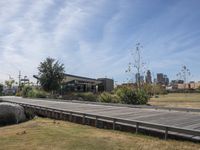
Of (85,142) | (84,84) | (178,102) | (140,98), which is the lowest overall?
(85,142)

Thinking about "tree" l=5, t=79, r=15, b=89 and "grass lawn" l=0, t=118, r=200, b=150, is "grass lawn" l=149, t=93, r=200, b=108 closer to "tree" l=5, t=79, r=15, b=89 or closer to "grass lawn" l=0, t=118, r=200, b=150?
"grass lawn" l=0, t=118, r=200, b=150

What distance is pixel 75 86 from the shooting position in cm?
6788

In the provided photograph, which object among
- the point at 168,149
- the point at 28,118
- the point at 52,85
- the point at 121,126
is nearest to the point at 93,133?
the point at 121,126

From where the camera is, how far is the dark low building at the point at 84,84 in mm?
66312

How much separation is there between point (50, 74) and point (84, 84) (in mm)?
22953

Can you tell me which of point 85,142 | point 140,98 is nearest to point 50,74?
point 140,98

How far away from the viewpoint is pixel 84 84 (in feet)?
234

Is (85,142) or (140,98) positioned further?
(140,98)

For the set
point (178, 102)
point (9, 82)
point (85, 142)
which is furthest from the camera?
point (9, 82)

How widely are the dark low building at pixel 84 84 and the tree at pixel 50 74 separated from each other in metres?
11.0

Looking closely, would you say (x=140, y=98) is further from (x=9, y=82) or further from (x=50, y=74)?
(x=9, y=82)

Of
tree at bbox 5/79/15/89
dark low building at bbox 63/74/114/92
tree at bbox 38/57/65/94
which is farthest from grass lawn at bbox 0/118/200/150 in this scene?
tree at bbox 5/79/15/89

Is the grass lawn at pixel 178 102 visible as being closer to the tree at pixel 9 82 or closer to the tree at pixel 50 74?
the tree at pixel 50 74

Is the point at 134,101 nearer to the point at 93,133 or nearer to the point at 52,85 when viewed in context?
the point at 93,133
